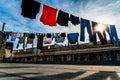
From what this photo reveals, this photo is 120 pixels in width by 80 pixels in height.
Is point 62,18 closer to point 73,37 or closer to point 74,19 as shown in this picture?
point 74,19

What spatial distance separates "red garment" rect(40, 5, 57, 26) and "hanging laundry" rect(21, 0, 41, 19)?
2.63 ft

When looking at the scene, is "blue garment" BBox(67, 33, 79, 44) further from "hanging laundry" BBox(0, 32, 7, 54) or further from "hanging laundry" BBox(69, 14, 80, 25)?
"hanging laundry" BBox(0, 32, 7, 54)

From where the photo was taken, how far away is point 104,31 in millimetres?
21781

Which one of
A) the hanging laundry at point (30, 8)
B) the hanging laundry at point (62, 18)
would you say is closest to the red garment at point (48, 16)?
the hanging laundry at point (62, 18)

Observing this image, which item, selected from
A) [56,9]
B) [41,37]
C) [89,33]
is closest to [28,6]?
[56,9]

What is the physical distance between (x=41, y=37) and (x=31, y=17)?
19.9 metres

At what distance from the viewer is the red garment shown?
18.4m

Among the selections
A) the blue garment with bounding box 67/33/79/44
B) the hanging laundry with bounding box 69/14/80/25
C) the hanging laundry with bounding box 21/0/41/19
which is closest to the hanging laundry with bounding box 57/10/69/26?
the hanging laundry with bounding box 69/14/80/25

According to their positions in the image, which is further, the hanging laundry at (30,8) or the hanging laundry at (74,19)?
the hanging laundry at (74,19)

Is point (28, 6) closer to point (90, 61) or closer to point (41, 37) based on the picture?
point (90, 61)

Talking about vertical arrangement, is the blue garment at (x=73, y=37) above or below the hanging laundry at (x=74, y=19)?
below

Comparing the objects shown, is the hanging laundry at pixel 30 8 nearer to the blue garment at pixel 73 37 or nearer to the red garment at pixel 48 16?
the red garment at pixel 48 16

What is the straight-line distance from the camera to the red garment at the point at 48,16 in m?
18.4

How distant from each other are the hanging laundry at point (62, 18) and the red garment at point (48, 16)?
0.60 m
